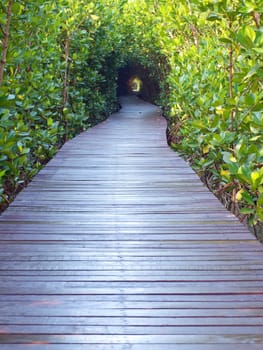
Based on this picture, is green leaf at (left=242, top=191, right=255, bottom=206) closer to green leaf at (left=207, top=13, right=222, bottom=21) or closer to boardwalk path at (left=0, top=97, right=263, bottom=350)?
boardwalk path at (left=0, top=97, right=263, bottom=350)

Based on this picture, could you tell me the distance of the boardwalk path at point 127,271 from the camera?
1.58 m

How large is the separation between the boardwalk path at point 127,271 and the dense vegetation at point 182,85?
37 centimetres

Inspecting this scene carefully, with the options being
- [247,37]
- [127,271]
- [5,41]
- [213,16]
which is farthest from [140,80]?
[127,271]

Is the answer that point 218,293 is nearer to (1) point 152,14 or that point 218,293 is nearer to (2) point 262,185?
(2) point 262,185

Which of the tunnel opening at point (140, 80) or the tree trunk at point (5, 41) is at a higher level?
the tree trunk at point (5, 41)

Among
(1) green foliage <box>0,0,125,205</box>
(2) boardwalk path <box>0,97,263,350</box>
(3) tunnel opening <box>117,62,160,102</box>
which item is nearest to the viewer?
(2) boardwalk path <box>0,97,263,350</box>

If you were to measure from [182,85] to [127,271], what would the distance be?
347cm

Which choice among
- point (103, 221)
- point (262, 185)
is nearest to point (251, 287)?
point (262, 185)

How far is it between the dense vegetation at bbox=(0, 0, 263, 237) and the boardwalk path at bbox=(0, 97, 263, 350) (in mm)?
375

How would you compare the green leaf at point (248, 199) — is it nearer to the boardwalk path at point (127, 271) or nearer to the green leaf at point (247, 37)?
the boardwalk path at point (127, 271)

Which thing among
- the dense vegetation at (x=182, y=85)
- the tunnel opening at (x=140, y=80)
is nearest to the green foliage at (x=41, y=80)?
the dense vegetation at (x=182, y=85)

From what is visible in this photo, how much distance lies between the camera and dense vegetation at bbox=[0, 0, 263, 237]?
110 inches

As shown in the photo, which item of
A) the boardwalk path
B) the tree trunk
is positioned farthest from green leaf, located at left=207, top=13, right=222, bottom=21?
the tree trunk

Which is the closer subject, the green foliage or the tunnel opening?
the green foliage
